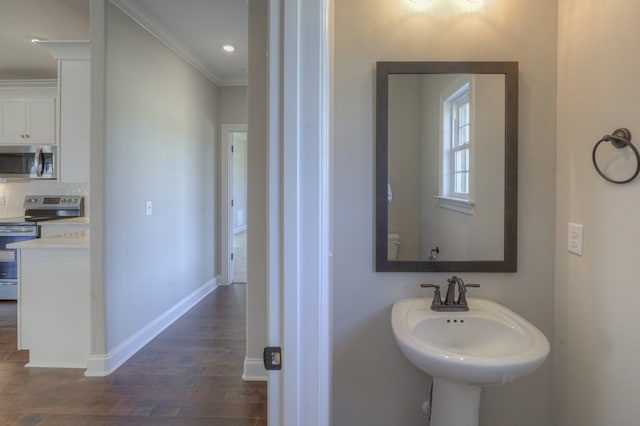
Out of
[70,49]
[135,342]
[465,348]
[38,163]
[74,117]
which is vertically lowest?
[135,342]

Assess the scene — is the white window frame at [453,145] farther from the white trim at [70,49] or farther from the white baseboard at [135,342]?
the white trim at [70,49]

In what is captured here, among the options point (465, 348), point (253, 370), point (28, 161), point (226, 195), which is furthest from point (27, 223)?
point (465, 348)

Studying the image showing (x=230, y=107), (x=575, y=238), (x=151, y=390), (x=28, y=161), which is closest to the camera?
(x=575, y=238)

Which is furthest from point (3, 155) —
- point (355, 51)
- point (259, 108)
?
point (355, 51)

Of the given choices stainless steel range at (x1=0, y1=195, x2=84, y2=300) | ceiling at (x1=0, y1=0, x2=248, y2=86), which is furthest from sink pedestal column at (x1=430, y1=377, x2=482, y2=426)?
stainless steel range at (x1=0, y1=195, x2=84, y2=300)

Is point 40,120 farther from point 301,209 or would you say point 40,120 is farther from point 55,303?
point 301,209

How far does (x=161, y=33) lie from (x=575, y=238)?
11.6ft

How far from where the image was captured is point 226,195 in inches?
198

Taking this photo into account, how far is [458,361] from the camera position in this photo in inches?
46.0

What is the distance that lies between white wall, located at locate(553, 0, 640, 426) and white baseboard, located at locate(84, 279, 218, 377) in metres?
2.77

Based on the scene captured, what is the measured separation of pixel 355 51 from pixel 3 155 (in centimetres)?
498

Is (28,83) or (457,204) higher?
(28,83)

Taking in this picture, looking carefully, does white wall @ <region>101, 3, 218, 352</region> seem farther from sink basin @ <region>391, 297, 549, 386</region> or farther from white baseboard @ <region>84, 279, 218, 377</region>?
sink basin @ <region>391, 297, 549, 386</region>

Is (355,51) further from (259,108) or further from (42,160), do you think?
(42,160)
